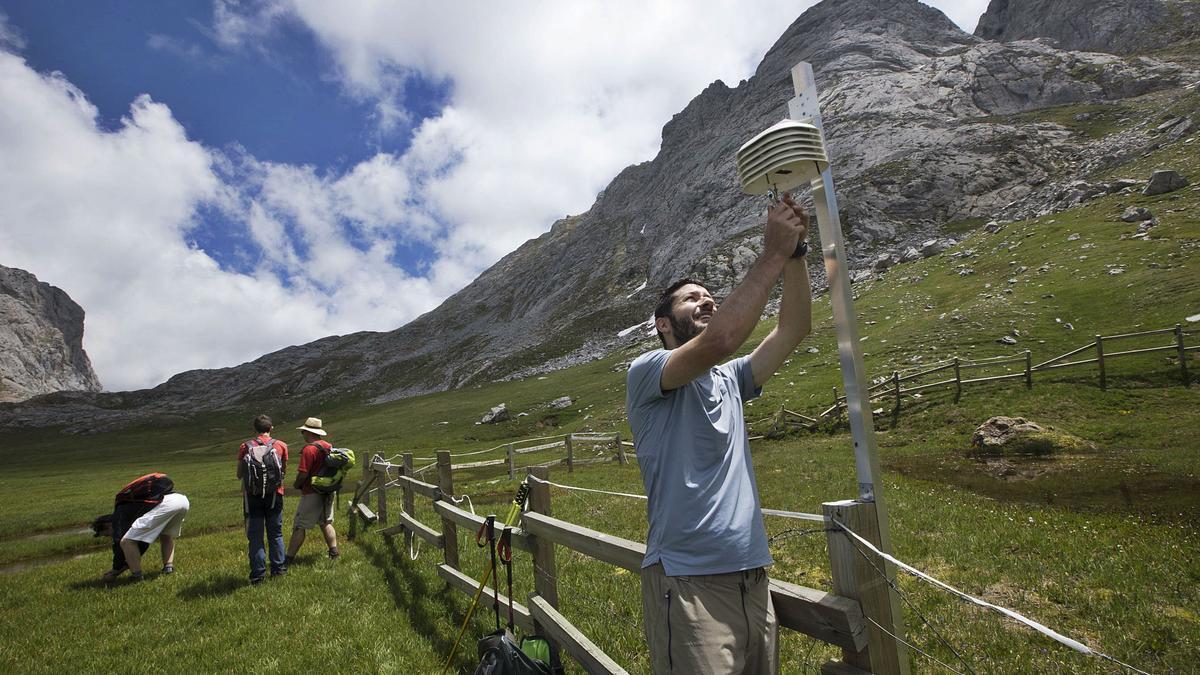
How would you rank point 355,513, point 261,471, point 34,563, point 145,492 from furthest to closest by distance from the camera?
point 34,563, point 355,513, point 145,492, point 261,471

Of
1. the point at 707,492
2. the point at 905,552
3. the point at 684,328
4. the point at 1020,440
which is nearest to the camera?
the point at 707,492

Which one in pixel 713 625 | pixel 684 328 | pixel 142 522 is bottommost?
pixel 142 522

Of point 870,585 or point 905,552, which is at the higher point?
Result: point 870,585

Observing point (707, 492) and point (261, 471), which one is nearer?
point (707, 492)

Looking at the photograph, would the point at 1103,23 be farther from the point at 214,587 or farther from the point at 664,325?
the point at 214,587

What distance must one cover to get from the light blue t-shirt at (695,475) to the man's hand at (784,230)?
804 mm

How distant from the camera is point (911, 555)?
9.49 metres

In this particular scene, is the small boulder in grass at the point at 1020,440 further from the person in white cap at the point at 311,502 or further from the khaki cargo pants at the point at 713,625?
the person in white cap at the point at 311,502

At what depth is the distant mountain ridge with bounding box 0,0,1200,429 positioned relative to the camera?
83.1 meters

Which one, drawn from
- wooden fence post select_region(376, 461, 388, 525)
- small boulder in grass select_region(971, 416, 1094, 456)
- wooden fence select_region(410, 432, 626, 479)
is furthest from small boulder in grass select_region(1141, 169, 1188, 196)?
wooden fence post select_region(376, 461, 388, 525)

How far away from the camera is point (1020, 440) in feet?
58.4

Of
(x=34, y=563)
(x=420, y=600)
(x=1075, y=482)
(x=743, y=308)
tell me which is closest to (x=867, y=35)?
(x=1075, y=482)

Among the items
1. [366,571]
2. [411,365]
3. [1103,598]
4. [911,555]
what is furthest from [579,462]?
[411,365]

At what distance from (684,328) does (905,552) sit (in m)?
8.78
